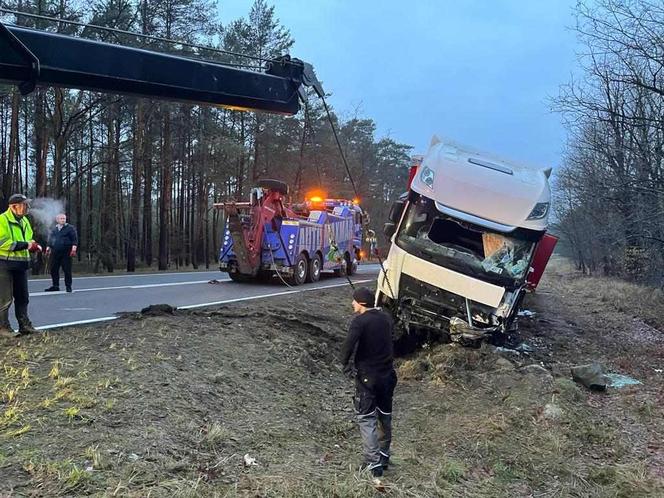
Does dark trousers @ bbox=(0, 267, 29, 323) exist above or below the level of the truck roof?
below

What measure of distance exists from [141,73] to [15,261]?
9.36 feet

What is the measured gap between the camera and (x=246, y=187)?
38719mm

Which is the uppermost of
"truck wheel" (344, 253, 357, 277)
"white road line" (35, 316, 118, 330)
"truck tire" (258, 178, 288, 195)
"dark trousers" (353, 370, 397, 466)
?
"truck tire" (258, 178, 288, 195)

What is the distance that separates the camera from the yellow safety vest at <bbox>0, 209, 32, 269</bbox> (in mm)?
6867

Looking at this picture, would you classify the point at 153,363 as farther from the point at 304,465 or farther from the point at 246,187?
the point at 246,187

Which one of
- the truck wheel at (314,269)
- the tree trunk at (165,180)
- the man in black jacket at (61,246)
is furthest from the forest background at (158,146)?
the man in black jacket at (61,246)

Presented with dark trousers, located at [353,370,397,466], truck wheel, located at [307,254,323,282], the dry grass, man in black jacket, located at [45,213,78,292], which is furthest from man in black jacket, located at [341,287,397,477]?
truck wheel, located at [307,254,323,282]

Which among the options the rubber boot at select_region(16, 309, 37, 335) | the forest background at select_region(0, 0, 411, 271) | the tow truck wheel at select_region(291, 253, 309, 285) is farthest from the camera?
the forest background at select_region(0, 0, 411, 271)

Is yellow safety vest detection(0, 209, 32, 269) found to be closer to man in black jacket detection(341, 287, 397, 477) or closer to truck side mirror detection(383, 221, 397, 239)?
man in black jacket detection(341, 287, 397, 477)

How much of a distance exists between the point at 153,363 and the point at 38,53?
3.31m

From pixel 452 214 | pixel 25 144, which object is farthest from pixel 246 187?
pixel 452 214

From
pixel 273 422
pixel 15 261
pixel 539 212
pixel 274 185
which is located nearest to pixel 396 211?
pixel 539 212

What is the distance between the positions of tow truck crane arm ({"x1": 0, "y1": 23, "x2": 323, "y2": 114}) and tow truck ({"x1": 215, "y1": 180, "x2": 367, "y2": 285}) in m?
7.11

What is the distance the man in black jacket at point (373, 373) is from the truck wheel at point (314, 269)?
1262 centimetres
